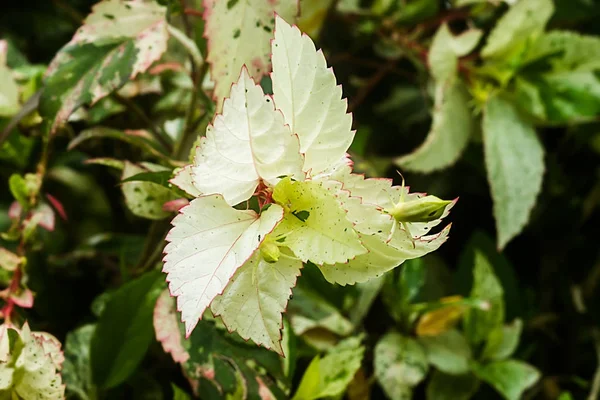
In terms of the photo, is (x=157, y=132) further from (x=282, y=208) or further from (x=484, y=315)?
(x=484, y=315)

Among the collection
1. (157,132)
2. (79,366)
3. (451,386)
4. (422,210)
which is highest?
(422,210)

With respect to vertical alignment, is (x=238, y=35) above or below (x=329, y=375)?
above

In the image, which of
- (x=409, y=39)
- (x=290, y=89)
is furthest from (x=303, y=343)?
(x=409, y=39)

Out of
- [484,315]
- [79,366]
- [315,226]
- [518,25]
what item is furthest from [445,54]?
[79,366]

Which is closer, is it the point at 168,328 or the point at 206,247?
the point at 206,247

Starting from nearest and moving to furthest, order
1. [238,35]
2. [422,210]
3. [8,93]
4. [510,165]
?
[422,210] → [238,35] → [8,93] → [510,165]

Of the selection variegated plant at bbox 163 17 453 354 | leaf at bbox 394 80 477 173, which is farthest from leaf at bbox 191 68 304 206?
leaf at bbox 394 80 477 173
